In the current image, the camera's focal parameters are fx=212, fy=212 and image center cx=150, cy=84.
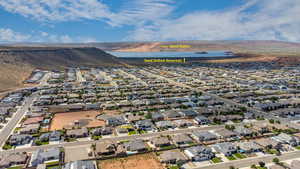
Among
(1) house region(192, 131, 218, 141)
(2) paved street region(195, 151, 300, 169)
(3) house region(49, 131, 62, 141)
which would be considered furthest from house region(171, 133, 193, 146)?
(3) house region(49, 131, 62, 141)

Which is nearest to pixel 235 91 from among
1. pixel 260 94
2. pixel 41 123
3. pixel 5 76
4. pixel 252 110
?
pixel 260 94

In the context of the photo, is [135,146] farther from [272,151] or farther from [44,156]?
[272,151]

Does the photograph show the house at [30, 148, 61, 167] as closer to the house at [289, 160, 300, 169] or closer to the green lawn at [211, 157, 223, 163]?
the green lawn at [211, 157, 223, 163]

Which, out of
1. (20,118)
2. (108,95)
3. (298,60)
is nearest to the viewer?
(20,118)

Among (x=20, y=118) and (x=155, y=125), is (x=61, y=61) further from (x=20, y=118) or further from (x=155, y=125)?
(x=155, y=125)

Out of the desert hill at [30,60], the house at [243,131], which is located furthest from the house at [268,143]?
the desert hill at [30,60]

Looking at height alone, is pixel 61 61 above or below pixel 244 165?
above
